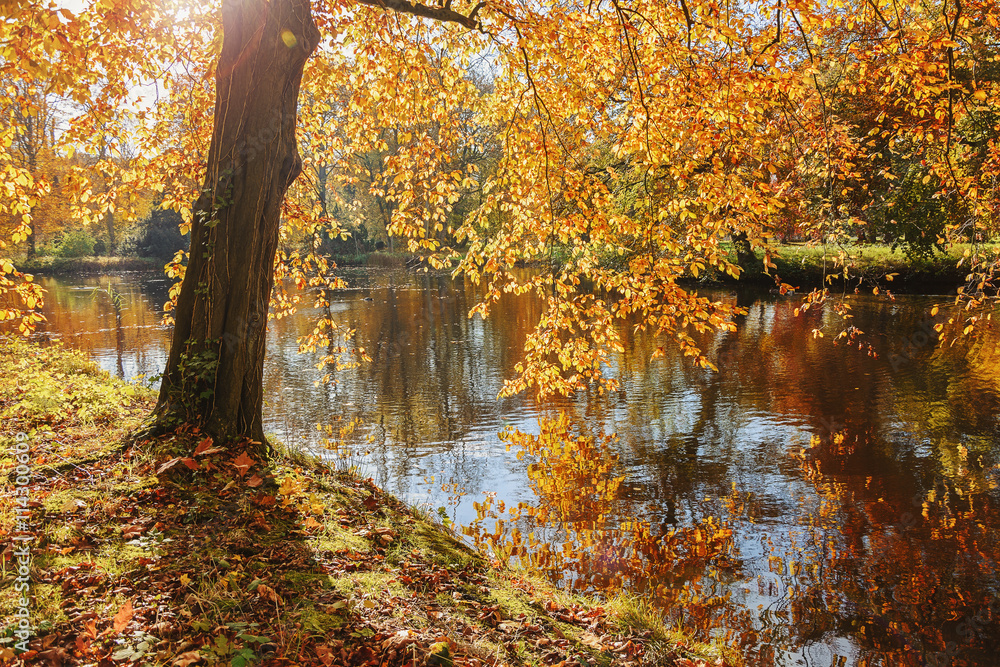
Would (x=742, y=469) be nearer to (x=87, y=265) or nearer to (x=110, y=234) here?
(x=87, y=265)

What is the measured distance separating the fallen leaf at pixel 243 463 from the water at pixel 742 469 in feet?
8.44

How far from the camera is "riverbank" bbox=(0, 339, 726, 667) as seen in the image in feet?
9.46

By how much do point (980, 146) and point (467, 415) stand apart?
11.6 metres

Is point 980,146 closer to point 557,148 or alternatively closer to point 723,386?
point 723,386

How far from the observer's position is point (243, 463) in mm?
4844

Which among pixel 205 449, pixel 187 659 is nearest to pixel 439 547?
pixel 205 449

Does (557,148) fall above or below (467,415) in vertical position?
above

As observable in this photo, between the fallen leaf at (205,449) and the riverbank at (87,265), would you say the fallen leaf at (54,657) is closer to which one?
the fallen leaf at (205,449)

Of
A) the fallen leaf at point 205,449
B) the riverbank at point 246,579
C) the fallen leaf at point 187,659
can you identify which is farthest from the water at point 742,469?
the fallen leaf at point 187,659

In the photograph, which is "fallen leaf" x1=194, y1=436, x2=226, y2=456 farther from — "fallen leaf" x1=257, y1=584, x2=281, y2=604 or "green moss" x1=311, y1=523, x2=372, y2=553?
"fallen leaf" x1=257, y1=584, x2=281, y2=604

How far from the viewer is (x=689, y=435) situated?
9.48 m

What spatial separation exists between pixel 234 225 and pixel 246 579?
3.04m

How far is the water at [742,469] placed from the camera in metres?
5.01

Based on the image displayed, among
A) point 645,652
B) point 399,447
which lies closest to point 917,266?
point 399,447
